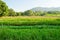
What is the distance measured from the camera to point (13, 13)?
36.7 meters

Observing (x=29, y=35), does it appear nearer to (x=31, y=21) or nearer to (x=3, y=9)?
(x=31, y=21)

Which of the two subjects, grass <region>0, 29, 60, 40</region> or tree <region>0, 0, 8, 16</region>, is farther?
Answer: tree <region>0, 0, 8, 16</region>

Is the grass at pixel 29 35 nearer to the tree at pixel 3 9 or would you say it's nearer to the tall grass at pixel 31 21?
the tall grass at pixel 31 21

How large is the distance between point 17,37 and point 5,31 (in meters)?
1.01

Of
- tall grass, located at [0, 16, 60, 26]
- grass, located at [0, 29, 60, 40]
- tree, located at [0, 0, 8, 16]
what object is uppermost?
tree, located at [0, 0, 8, 16]

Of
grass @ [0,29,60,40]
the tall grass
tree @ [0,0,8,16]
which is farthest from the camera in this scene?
tree @ [0,0,8,16]

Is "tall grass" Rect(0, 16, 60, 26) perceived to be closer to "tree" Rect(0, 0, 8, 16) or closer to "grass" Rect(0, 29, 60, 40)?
"tree" Rect(0, 0, 8, 16)

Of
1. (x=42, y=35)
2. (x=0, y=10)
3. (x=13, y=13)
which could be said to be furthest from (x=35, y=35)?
(x=13, y=13)

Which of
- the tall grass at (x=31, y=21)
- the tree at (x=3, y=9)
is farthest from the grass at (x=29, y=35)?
the tree at (x=3, y=9)

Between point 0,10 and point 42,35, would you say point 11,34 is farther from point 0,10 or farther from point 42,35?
point 0,10

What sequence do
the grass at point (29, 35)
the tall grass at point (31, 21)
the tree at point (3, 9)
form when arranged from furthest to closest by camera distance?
the tree at point (3, 9) → the tall grass at point (31, 21) → the grass at point (29, 35)

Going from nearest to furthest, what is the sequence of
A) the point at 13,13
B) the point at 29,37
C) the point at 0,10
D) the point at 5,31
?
the point at 29,37 → the point at 5,31 → the point at 0,10 → the point at 13,13

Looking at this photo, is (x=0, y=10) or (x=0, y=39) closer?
(x=0, y=39)

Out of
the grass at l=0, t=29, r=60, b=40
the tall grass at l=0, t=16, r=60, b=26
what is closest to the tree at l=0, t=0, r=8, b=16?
the tall grass at l=0, t=16, r=60, b=26
